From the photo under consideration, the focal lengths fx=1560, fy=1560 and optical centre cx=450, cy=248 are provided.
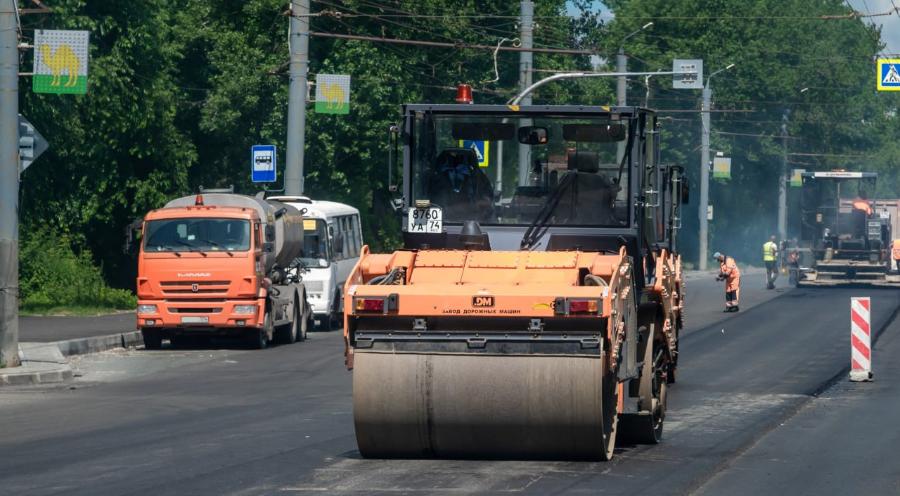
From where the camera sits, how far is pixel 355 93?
46594 mm

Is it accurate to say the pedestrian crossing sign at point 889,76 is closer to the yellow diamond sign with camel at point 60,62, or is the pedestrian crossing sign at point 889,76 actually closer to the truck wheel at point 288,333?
the truck wheel at point 288,333

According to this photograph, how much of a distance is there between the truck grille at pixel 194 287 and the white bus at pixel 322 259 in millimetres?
5257

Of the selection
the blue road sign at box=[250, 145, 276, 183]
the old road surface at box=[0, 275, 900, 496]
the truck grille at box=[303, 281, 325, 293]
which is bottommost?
the old road surface at box=[0, 275, 900, 496]

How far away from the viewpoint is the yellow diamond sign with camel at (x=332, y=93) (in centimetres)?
3259

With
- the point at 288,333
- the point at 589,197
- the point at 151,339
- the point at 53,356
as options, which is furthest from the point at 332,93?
the point at 589,197

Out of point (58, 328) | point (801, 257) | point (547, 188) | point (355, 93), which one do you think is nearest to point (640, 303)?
point (547, 188)

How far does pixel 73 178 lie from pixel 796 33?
58.4 m

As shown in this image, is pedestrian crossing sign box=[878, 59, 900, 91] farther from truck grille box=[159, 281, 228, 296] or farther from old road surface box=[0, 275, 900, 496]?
truck grille box=[159, 281, 228, 296]

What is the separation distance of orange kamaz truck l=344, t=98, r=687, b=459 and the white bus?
1683cm

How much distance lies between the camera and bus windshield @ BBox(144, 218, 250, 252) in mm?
25047

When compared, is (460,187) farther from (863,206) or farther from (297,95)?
(863,206)

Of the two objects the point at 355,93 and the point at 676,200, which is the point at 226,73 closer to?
the point at 355,93

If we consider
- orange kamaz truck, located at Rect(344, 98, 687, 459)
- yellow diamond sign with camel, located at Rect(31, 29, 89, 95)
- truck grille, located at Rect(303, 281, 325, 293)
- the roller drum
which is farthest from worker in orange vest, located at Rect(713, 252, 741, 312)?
the roller drum

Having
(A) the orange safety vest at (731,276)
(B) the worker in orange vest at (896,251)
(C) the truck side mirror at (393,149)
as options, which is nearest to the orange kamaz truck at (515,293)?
(C) the truck side mirror at (393,149)
